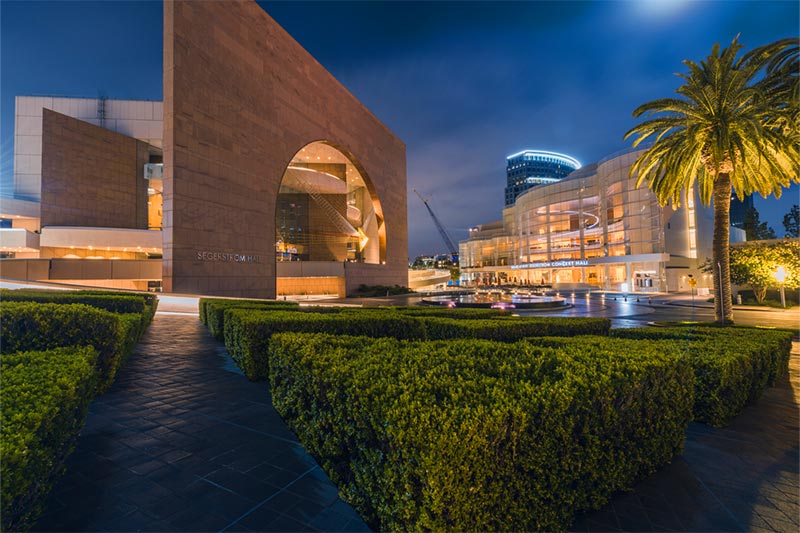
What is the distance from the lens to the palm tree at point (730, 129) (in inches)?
565

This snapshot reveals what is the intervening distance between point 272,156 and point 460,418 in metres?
28.9

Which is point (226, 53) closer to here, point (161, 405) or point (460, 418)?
point (161, 405)

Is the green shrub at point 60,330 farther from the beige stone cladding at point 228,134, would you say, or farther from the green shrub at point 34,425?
the beige stone cladding at point 228,134

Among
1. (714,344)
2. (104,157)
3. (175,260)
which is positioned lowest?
(714,344)

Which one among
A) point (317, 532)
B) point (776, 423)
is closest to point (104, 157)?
point (317, 532)

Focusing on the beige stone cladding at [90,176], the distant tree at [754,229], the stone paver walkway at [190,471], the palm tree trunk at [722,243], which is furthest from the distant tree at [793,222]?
the beige stone cladding at [90,176]

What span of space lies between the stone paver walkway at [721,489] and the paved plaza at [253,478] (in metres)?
0.01

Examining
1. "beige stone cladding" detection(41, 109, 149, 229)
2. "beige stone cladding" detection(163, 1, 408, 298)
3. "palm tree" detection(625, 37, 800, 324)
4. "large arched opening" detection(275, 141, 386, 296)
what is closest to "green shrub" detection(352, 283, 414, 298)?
"large arched opening" detection(275, 141, 386, 296)

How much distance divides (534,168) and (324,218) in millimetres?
152865

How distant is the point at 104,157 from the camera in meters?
37.8

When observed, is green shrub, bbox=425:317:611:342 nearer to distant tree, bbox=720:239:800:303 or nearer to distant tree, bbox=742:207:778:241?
distant tree, bbox=720:239:800:303

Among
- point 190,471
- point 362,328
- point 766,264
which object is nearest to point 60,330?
point 190,471

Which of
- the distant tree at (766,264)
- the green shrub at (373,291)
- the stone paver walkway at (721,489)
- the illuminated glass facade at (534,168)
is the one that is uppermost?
the illuminated glass facade at (534,168)

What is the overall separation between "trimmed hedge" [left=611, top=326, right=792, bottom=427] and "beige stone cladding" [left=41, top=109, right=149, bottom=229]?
47.7 m
